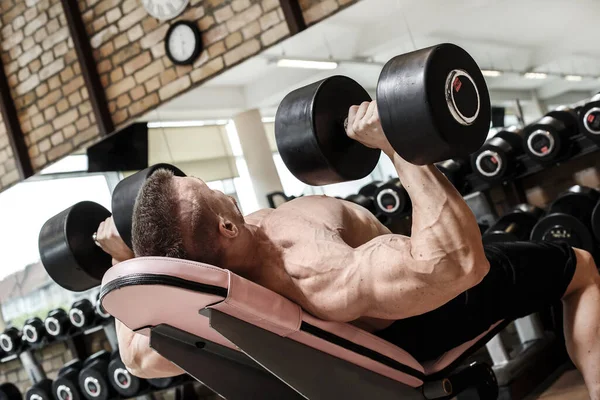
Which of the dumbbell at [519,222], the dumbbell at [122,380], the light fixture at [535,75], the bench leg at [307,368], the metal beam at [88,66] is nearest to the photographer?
the bench leg at [307,368]

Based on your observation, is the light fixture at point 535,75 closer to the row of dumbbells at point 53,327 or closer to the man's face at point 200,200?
the man's face at point 200,200

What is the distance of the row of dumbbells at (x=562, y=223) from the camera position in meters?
2.79

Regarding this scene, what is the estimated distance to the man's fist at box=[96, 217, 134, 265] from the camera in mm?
1968

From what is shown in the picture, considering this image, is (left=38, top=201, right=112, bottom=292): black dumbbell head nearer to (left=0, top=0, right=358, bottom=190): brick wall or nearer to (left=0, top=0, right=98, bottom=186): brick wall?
(left=0, top=0, right=358, bottom=190): brick wall

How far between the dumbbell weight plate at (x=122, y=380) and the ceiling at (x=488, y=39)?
1.83 meters

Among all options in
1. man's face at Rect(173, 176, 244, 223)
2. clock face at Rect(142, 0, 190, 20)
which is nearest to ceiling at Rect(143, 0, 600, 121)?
clock face at Rect(142, 0, 190, 20)

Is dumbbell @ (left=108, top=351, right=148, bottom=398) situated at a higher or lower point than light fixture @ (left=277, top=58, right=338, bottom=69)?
lower

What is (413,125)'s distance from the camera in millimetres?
1109

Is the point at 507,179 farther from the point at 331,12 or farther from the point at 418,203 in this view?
the point at 418,203

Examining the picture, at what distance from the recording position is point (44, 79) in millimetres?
5168

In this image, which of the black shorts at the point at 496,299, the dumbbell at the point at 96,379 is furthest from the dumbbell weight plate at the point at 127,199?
the dumbbell at the point at 96,379

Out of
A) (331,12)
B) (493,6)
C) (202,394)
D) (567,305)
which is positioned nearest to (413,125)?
(567,305)

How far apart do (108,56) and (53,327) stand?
77.1 inches

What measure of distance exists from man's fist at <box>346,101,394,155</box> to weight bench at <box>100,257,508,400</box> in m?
0.36
